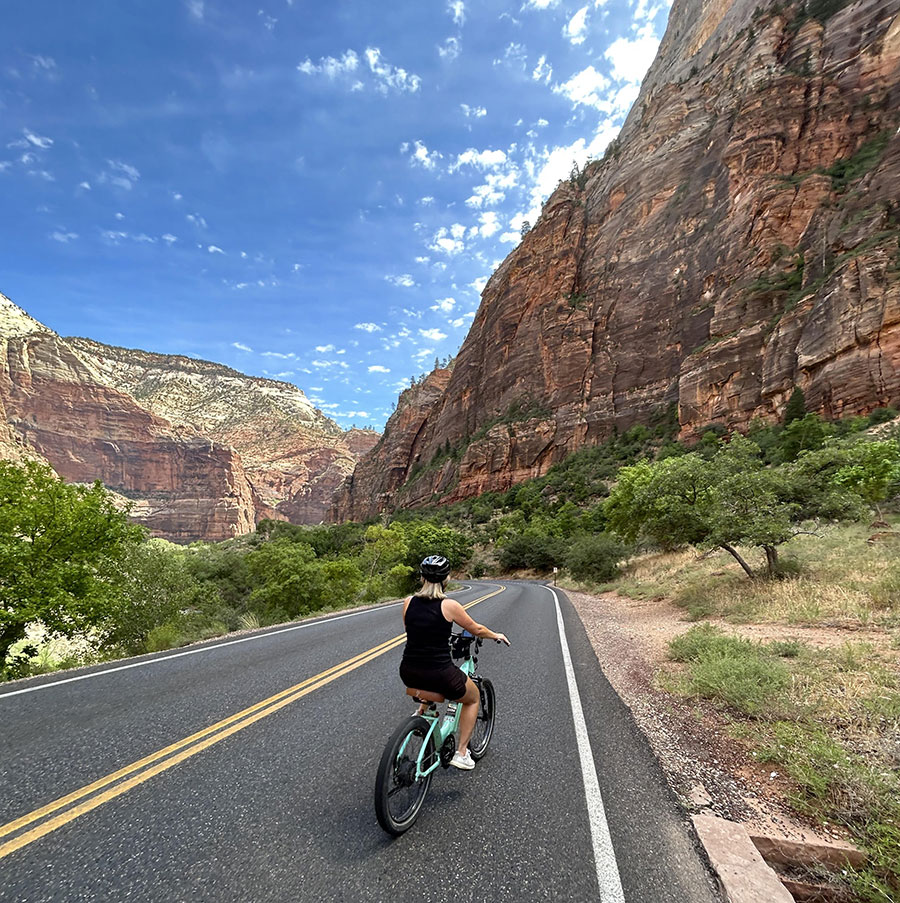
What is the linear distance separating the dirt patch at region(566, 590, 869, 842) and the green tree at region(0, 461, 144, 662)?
459 inches

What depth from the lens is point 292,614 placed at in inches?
907

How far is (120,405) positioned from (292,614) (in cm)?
19738

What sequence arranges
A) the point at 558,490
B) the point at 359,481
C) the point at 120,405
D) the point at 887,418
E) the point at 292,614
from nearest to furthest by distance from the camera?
the point at 292,614
the point at 887,418
the point at 558,490
the point at 359,481
the point at 120,405

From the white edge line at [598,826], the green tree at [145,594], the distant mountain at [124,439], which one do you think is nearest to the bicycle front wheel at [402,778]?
the white edge line at [598,826]

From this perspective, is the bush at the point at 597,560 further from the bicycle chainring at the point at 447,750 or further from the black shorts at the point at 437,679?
the black shorts at the point at 437,679

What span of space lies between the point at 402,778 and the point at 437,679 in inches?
26.4

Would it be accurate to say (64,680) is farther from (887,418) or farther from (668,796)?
(887,418)

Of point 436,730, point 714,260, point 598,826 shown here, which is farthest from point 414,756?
point 714,260

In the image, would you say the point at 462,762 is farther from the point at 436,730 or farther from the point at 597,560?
the point at 597,560

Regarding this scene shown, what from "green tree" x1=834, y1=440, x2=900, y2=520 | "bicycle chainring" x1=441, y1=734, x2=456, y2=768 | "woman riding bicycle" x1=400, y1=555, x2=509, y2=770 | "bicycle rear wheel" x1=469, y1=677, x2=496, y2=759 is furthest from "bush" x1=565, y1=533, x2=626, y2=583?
"woman riding bicycle" x1=400, y1=555, x2=509, y2=770

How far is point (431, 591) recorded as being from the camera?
3.60 meters

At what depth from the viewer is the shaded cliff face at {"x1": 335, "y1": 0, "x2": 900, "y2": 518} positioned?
39.1 metres

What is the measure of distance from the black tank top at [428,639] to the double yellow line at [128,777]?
8.09 feet

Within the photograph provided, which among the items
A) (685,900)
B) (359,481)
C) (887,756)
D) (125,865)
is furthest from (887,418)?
(359,481)
